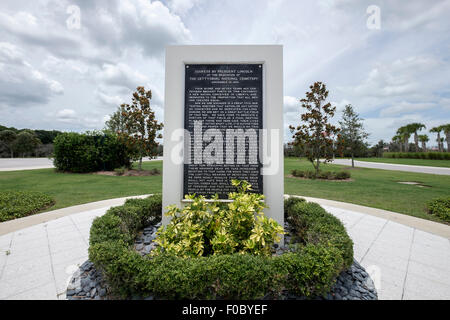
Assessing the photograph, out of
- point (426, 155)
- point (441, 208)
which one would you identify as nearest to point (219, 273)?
point (441, 208)

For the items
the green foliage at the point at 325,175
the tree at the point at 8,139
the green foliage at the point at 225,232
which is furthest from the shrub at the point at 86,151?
the tree at the point at 8,139

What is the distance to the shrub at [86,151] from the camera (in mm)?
15750

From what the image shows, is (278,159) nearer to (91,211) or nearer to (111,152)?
(91,211)

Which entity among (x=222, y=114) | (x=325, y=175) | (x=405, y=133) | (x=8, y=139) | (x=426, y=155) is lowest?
(x=325, y=175)

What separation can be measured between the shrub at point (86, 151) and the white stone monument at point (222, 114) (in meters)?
15.3

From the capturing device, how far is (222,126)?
13.0ft

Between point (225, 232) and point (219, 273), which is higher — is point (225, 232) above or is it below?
above

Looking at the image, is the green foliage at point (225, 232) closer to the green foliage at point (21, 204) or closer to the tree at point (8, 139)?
the green foliage at point (21, 204)

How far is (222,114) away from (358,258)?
3.59 m

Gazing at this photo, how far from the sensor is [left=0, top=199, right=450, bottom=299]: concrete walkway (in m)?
2.64

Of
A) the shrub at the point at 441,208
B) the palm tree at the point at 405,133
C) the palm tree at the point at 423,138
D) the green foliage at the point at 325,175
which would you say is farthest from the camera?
the palm tree at the point at 423,138

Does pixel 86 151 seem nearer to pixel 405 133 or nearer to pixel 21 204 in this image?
pixel 21 204

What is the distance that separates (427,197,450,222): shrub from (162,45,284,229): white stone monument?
5279mm

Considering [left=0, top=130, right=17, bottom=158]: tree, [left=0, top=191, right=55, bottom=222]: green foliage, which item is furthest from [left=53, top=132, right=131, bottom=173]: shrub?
[left=0, top=130, right=17, bottom=158]: tree
